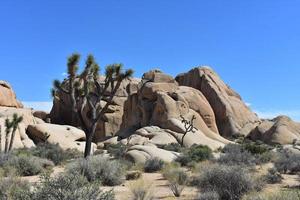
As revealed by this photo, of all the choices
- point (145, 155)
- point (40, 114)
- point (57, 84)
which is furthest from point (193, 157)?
point (40, 114)

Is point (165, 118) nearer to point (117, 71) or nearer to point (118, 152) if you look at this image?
point (118, 152)

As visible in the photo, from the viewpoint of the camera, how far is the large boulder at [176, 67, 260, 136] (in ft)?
211

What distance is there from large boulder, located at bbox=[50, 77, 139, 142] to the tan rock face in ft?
28.9

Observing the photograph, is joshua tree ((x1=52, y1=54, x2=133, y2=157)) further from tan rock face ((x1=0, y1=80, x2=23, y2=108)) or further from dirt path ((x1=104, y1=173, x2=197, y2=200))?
tan rock face ((x1=0, y1=80, x2=23, y2=108))

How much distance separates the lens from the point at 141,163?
22.4 metres

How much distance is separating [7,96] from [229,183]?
58.8m

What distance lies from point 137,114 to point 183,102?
6847 millimetres

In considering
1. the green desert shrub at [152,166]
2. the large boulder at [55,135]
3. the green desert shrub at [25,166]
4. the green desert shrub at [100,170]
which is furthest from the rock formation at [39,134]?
the green desert shrub at [100,170]

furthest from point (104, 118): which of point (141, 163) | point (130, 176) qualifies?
point (130, 176)

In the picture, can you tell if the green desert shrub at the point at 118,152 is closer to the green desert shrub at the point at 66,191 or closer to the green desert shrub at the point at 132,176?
the green desert shrub at the point at 132,176

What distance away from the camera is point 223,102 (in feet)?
215

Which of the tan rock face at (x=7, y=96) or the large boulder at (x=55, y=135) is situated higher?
the tan rock face at (x=7, y=96)

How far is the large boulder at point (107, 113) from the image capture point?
203 ft

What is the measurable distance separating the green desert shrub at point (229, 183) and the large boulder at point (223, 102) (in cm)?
5196
